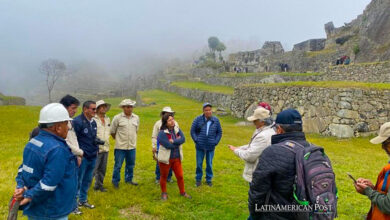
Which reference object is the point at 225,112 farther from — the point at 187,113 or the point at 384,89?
the point at 384,89

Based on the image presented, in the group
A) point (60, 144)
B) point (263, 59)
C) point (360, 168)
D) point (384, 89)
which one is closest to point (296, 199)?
point (60, 144)

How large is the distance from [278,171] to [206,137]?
12.0 ft

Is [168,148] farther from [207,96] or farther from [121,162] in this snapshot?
[207,96]

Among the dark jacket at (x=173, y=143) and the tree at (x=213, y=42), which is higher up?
the tree at (x=213, y=42)

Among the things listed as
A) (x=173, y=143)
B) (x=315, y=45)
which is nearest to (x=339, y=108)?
(x=173, y=143)

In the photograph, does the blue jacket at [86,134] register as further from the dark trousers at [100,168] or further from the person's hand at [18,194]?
the person's hand at [18,194]

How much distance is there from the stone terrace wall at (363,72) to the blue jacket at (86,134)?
644 inches

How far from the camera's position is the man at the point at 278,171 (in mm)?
2477

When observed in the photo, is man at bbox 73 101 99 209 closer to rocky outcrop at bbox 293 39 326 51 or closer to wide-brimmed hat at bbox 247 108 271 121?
wide-brimmed hat at bbox 247 108 271 121

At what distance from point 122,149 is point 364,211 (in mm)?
4840

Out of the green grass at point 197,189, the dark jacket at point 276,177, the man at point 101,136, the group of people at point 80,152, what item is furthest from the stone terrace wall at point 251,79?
the dark jacket at point 276,177

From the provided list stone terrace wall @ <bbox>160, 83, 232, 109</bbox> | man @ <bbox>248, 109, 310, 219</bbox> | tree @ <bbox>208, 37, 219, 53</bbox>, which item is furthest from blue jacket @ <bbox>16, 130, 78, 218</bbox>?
tree @ <bbox>208, 37, 219, 53</bbox>

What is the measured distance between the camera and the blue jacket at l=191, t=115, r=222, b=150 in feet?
20.1

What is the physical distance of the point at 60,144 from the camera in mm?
2678
